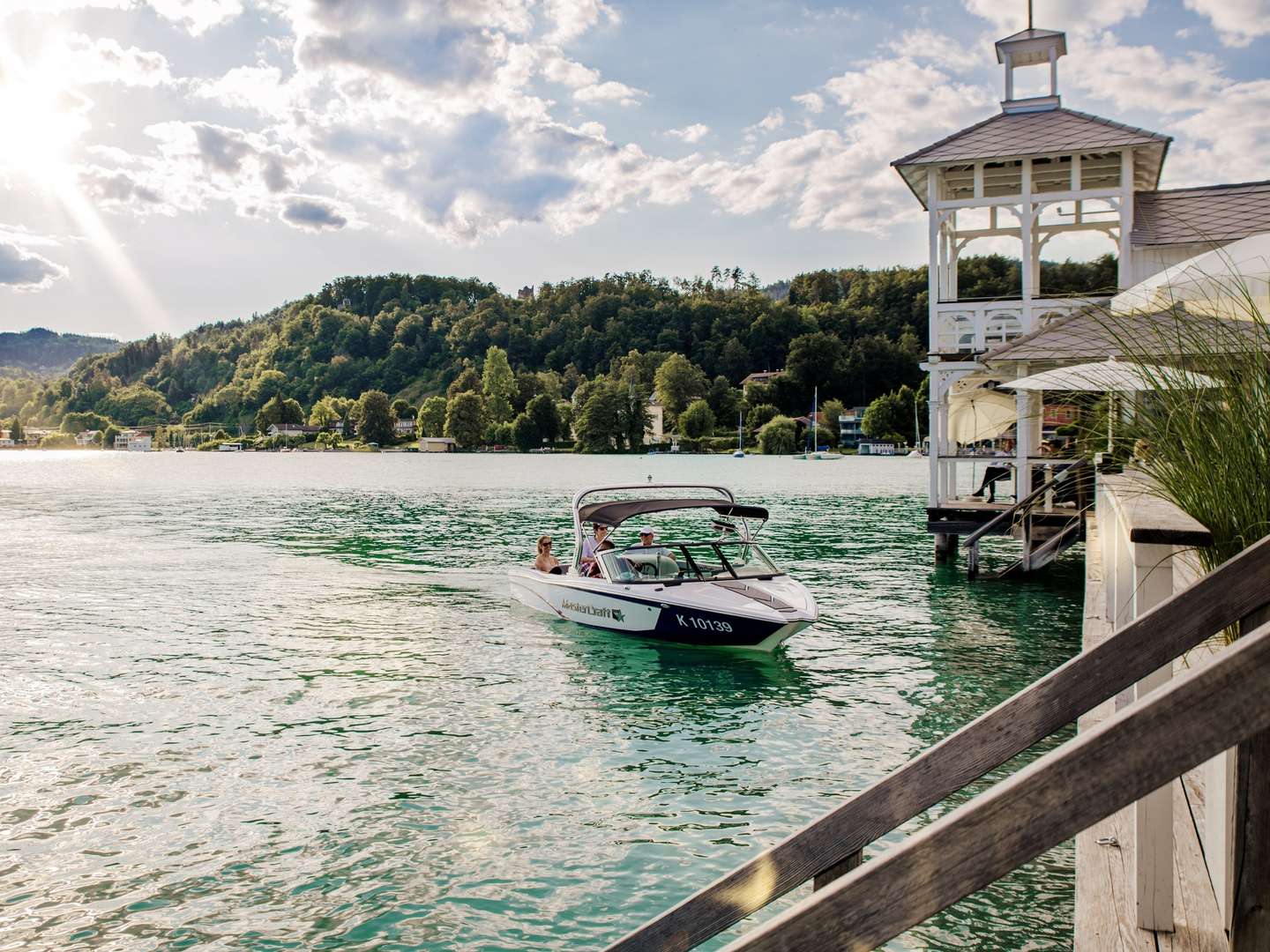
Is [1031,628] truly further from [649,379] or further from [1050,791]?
[649,379]

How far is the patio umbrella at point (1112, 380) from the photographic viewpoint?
14.9ft

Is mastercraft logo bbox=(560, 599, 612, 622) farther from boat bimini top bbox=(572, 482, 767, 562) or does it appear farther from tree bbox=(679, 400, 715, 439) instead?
tree bbox=(679, 400, 715, 439)

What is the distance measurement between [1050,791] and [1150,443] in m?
3.96

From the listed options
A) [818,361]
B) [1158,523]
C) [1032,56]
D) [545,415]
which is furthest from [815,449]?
[1158,523]

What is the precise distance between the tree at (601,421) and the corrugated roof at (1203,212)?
13644cm

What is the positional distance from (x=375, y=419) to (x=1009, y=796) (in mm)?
193493

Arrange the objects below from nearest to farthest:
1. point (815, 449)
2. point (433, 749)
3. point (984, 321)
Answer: point (433, 749), point (984, 321), point (815, 449)

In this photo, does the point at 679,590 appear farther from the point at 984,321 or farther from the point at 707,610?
the point at 984,321

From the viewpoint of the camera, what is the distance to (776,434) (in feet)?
482

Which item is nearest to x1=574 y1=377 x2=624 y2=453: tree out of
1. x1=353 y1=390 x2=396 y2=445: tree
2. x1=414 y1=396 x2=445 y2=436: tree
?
x1=414 y1=396 x2=445 y2=436: tree

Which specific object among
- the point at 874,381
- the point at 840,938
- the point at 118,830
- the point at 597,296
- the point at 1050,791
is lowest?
the point at 118,830

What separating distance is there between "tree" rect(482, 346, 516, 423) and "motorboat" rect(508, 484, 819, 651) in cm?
16014

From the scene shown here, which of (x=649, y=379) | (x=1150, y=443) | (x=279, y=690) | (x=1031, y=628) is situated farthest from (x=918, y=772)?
(x=649, y=379)

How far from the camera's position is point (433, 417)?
181375 mm
